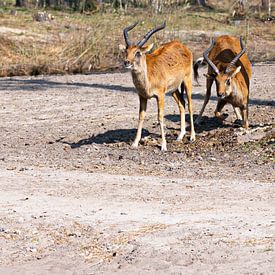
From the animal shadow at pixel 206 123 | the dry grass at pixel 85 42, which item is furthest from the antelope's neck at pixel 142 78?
the dry grass at pixel 85 42

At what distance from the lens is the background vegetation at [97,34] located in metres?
23.0

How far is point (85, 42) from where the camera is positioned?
2308cm

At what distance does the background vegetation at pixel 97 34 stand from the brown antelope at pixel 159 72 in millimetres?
8592

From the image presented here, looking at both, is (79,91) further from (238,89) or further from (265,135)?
(265,135)

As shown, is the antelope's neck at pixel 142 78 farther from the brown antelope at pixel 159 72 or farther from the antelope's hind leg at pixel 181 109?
the antelope's hind leg at pixel 181 109

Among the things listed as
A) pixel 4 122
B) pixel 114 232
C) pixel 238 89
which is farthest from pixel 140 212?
pixel 4 122

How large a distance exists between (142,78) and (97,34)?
395 inches

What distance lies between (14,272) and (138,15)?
59.9ft

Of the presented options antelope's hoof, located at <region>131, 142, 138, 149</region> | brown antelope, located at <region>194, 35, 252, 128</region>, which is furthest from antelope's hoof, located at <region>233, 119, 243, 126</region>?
antelope's hoof, located at <region>131, 142, 138, 149</region>

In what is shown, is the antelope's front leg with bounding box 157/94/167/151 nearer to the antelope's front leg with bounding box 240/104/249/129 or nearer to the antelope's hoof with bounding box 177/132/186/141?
the antelope's hoof with bounding box 177/132/186/141

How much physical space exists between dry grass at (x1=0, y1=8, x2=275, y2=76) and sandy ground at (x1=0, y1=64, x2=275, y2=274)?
5.59 meters

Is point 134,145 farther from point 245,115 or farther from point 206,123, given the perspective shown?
point 206,123

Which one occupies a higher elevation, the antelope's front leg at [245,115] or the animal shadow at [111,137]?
the antelope's front leg at [245,115]

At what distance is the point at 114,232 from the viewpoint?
862cm
